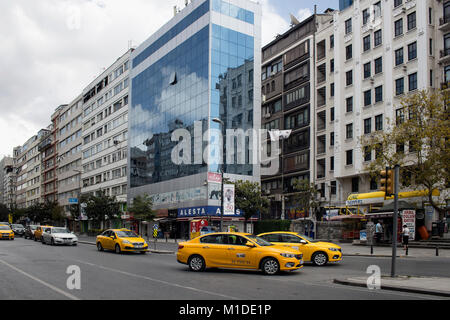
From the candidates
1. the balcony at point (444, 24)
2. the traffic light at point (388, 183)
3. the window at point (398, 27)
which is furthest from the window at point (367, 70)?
the traffic light at point (388, 183)

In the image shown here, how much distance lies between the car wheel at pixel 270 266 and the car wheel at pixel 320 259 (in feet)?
14.8

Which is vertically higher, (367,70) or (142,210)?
(367,70)

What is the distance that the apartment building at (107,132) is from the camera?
79312mm

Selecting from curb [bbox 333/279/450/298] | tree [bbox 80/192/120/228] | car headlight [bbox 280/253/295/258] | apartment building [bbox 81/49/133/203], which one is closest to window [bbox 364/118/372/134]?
tree [bbox 80/192/120/228]

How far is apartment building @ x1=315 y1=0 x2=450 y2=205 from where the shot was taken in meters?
44.0

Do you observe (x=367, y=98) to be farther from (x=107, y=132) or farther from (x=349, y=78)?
(x=107, y=132)

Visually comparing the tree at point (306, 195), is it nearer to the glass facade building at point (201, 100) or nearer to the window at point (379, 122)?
the window at point (379, 122)

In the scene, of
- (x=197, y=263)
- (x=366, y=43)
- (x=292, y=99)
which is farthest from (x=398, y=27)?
(x=197, y=263)

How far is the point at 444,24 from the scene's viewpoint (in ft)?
141

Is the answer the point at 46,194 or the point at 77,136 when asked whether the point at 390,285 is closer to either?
the point at 77,136

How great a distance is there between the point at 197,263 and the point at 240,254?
166cm
